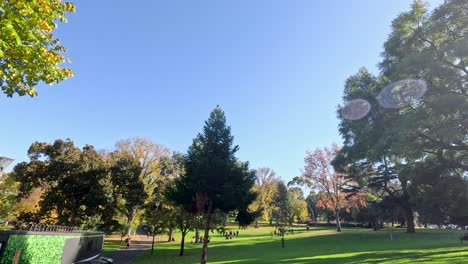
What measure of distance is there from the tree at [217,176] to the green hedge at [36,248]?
10.2 m

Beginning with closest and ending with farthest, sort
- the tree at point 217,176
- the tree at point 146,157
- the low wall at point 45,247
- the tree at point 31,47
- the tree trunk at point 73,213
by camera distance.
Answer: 1. the tree at point 31,47
2. the low wall at point 45,247
3. the tree at point 217,176
4. the tree trunk at point 73,213
5. the tree at point 146,157

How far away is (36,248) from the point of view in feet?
52.2

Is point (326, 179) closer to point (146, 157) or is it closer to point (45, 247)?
point (146, 157)

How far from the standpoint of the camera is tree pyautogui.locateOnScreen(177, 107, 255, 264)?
2482 cm

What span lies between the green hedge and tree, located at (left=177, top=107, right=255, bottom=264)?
10163 mm

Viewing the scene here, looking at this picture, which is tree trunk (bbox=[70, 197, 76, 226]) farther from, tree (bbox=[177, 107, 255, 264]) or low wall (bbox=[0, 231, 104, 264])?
tree (bbox=[177, 107, 255, 264])

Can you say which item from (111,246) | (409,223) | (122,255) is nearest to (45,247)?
(122,255)

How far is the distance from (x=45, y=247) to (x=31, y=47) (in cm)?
1396

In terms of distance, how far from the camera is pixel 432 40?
74.2 ft

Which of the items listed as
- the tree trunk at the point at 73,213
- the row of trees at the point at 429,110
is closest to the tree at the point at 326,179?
the row of trees at the point at 429,110

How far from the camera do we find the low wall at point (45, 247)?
13362mm

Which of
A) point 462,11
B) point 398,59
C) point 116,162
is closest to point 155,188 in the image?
point 116,162

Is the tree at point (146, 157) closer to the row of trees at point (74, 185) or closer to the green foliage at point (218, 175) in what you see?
the row of trees at point (74, 185)

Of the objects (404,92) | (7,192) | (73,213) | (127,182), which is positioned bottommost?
(73,213)
